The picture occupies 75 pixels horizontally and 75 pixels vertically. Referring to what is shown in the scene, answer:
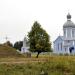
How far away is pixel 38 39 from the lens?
67.3 meters

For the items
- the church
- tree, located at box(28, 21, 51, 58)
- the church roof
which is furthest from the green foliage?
the church roof

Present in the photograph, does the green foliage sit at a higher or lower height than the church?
lower

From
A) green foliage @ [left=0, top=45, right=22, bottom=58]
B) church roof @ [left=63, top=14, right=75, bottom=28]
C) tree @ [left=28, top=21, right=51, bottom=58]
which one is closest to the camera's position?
green foliage @ [left=0, top=45, right=22, bottom=58]

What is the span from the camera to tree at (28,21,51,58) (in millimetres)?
66938

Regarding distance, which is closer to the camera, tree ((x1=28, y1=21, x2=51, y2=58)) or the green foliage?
the green foliage

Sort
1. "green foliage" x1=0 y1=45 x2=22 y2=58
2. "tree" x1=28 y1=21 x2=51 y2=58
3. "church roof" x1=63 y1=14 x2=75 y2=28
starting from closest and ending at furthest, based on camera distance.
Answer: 1. "green foliage" x1=0 y1=45 x2=22 y2=58
2. "tree" x1=28 y1=21 x2=51 y2=58
3. "church roof" x1=63 y1=14 x2=75 y2=28

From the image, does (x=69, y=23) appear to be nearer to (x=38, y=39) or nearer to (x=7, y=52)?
(x=38, y=39)

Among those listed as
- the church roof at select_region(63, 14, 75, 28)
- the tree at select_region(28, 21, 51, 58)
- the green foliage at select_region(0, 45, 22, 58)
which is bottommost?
the green foliage at select_region(0, 45, 22, 58)

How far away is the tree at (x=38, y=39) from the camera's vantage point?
6694cm

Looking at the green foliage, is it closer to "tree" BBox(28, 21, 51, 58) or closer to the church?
"tree" BBox(28, 21, 51, 58)

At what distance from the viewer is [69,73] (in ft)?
69.9

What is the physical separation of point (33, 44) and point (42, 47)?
6.52 feet

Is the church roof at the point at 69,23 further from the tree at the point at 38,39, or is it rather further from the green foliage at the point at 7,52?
the green foliage at the point at 7,52

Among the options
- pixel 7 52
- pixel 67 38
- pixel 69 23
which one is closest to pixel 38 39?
pixel 7 52
